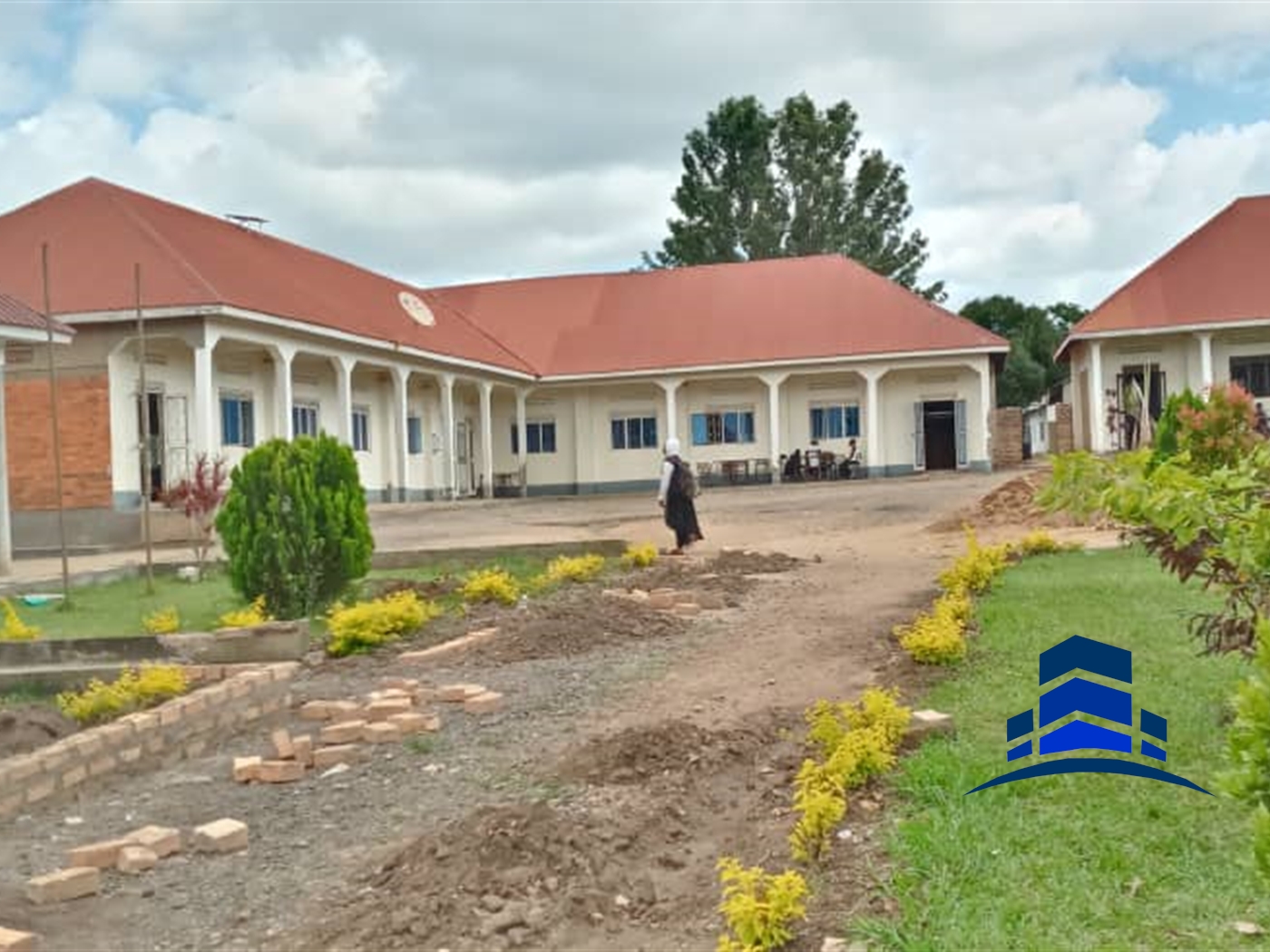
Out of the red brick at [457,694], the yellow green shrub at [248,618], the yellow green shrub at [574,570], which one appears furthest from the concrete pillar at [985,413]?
the red brick at [457,694]

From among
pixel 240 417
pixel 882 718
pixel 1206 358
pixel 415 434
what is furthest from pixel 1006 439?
pixel 882 718

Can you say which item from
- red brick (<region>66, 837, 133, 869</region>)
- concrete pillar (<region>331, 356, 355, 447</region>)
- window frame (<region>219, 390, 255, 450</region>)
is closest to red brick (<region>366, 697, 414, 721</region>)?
red brick (<region>66, 837, 133, 869</region>)

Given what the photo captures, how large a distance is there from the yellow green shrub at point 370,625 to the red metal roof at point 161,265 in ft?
37.7

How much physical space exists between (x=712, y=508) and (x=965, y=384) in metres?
11.2

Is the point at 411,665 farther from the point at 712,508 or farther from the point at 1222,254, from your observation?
the point at 1222,254

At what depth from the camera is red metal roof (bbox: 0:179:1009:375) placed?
67.2 feet

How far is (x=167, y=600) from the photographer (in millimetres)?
11750

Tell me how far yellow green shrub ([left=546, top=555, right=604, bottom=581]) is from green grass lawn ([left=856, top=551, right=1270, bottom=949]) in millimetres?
5935

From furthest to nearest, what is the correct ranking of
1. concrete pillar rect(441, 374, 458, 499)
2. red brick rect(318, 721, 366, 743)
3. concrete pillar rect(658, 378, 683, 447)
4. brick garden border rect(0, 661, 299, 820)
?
concrete pillar rect(658, 378, 683, 447) < concrete pillar rect(441, 374, 458, 499) < red brick rect(318, 721, 366, 743) < brick garden border rect(0, 661, 299, 820)

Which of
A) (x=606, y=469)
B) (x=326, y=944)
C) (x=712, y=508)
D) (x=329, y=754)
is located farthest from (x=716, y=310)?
(x=326, y=944)

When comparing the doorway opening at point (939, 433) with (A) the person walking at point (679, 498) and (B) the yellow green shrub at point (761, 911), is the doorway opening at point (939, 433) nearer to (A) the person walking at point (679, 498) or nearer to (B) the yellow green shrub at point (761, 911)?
(A) the person walking at point (679, 498)

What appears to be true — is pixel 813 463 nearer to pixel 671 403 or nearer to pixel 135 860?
pixel 671 403

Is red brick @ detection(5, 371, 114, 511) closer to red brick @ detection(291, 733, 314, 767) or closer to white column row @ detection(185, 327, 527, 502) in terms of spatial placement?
white column row @ detection(185, 327, 527, 502)

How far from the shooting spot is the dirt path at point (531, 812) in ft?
12.4
